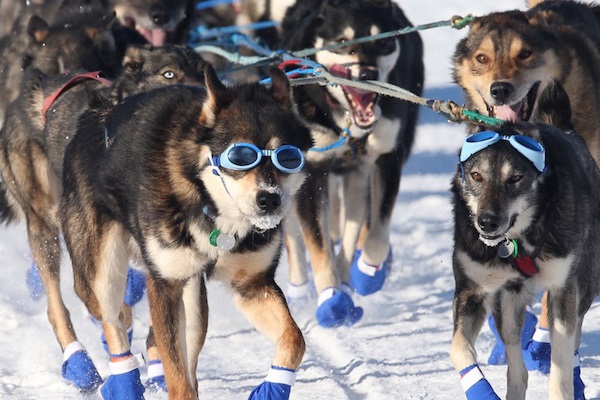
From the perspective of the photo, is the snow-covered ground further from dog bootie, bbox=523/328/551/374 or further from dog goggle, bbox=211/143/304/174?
dog goggle, bbox=211/143/304/174

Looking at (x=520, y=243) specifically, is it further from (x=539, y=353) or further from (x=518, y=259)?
(x=539, y=353)

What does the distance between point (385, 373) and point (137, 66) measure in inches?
61.0

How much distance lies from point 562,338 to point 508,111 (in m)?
1.20

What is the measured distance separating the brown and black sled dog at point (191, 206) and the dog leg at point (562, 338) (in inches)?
31.0

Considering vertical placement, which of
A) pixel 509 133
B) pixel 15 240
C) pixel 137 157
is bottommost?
pixel 15 240

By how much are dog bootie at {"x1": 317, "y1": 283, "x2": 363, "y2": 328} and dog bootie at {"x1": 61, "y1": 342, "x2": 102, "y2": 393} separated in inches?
45.2

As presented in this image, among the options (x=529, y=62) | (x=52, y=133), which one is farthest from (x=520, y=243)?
(x=52, y=133)

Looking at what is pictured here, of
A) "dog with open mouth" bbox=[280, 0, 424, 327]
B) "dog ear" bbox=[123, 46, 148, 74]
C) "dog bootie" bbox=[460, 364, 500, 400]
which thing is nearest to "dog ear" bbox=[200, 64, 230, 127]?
"dog bootie" bbox=[460, 364, 500, 400]

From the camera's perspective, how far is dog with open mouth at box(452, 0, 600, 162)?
4617 millimetres

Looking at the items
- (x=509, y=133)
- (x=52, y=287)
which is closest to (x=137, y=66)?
(x=52, y=287)

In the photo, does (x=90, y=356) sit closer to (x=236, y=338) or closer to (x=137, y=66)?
(x=236, y=338)

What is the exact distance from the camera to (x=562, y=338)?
365 centimetres

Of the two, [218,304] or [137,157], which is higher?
[137,157]

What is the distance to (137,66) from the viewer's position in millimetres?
4695
